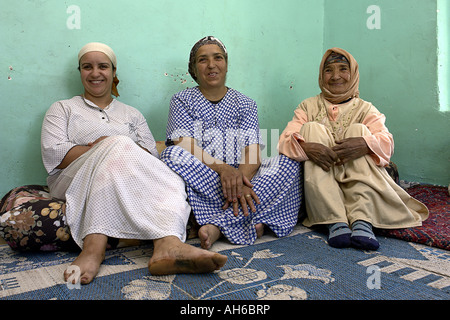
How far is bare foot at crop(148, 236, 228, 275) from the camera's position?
1.24 metres

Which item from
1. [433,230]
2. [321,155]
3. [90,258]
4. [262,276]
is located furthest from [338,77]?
[90,258]

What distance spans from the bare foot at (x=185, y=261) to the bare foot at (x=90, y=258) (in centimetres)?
21

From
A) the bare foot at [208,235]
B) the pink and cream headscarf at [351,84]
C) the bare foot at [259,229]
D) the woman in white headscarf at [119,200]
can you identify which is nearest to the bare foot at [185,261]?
the woman in white headscarf at [119,200]

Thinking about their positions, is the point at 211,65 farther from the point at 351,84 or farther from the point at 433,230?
the point at 433,230

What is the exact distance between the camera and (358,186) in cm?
186

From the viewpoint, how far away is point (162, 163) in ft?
5.41

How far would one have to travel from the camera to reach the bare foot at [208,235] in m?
1.59

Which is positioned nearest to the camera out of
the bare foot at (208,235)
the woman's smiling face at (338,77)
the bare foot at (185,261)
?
the bare foot at (185,261)

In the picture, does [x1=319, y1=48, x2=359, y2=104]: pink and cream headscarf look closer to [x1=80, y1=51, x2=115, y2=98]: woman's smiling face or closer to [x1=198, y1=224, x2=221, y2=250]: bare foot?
[x1=198, y1=224, x2=221, y2=250]: bare foot

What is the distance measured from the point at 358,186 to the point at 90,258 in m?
1.40

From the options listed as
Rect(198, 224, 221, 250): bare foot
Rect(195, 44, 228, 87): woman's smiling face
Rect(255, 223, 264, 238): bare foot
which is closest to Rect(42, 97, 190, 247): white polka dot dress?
Rect(198, 224, 221, 250): bare foot

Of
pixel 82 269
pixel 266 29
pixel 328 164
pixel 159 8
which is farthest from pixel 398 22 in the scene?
pixel 82 269

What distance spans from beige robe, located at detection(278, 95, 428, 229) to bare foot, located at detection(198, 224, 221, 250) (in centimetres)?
61

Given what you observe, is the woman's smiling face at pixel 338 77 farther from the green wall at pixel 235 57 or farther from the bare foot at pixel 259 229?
the bare foot at pixel 259 229
